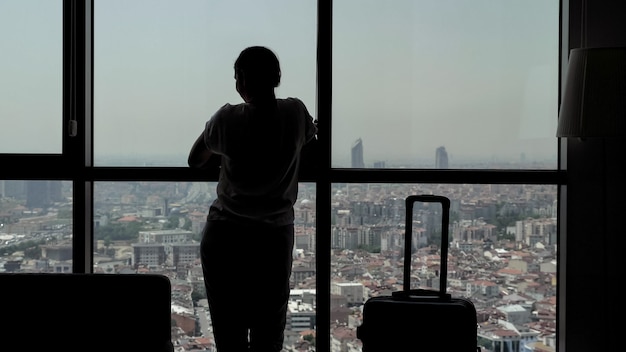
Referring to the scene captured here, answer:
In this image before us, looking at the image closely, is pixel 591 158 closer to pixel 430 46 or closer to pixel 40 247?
pixel 430 46

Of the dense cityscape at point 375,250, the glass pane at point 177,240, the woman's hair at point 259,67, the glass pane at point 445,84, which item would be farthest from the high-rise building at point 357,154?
the woman's hair at point 259,67

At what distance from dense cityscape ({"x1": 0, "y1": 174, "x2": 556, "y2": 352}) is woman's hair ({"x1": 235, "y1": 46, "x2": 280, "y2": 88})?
899 millimetres

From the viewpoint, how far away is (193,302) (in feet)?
11.0

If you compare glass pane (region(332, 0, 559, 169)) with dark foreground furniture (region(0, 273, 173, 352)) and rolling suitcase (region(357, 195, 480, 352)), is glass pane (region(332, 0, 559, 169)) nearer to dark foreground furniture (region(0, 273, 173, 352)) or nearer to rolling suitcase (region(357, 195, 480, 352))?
rolling suitcase (region(357, 195, 480, 352))

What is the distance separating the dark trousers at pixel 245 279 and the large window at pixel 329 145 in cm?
74

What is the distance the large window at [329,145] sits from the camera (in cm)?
335

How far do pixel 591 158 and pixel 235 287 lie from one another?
177 centimetres

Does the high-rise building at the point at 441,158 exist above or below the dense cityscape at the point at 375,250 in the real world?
above

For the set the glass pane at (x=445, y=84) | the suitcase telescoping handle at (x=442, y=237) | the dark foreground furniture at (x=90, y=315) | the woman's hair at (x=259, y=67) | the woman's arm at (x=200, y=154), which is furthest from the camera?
the glass pane at (x=445, y=84)

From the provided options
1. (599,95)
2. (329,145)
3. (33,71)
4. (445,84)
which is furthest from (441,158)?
(33,71)

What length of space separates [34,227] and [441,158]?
6.29ft

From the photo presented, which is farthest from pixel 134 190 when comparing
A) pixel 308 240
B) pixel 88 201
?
pixel 308 240

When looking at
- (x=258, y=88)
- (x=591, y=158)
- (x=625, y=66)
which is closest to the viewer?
(x=258, y=88)

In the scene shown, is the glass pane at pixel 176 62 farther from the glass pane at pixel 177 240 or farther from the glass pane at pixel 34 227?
the glass pane at pixel 34 227
